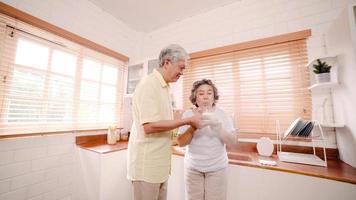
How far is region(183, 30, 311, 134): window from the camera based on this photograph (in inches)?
62.4

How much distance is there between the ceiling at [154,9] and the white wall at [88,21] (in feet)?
0.42

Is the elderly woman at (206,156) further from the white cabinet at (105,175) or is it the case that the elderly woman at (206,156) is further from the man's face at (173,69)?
the white cabinet at (105,175)

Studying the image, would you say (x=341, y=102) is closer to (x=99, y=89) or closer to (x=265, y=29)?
(x=265, y=29)

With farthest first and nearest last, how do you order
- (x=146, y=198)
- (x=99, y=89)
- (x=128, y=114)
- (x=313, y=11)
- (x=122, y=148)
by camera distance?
(x=128, y=114) < (x=99, y=89) < (x=122, y=148) < (x=313, y=11) < (x=146, y=198)

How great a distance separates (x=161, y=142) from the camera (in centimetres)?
93

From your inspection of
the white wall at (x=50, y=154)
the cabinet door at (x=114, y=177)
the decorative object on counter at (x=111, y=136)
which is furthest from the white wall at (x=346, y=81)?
the white wall at (x=50, y=154)

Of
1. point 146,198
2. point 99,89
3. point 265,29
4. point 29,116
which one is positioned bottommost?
point 146,198

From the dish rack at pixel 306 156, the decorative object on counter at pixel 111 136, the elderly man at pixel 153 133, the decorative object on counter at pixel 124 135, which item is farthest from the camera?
the decorative object on counter at pixel 124 135

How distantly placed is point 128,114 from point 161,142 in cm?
175

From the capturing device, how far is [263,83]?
174 cm

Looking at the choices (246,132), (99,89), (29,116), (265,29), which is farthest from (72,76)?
(265,29)

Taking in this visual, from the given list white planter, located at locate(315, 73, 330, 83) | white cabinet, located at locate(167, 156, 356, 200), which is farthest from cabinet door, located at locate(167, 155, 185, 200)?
white planter, located at locate(315, 73, 330, 83)

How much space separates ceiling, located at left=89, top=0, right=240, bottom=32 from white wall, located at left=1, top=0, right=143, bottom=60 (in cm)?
13

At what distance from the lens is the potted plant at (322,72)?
4.32ft
